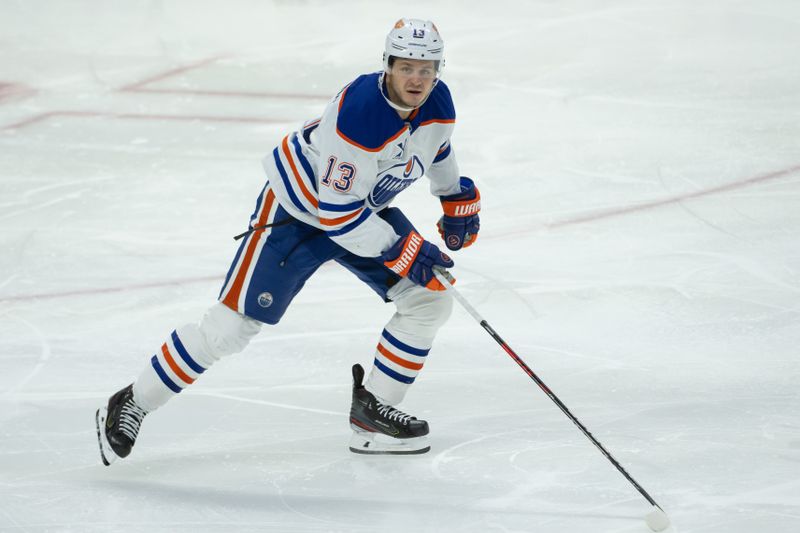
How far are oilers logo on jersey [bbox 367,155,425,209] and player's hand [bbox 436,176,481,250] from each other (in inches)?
8.9

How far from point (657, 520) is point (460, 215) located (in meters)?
1.01

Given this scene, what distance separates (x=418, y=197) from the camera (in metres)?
4.81

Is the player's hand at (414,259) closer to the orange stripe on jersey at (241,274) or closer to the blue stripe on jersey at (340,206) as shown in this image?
the blue stripe on jersey at (340,206)

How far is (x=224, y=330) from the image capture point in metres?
2.76

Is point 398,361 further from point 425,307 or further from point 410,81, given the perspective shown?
point 410,81

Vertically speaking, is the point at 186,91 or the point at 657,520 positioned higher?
the point at 657,520

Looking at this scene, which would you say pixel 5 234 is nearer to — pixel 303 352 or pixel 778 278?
pixel 303 352

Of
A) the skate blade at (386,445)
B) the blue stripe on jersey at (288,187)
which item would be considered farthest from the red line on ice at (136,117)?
the skate blade at (386,445)

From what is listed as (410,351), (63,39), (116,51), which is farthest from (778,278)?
(63,39)

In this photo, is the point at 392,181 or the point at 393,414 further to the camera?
the point at 393,414

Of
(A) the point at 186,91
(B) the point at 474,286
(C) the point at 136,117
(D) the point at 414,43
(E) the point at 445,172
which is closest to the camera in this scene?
(D) the point at 414,43

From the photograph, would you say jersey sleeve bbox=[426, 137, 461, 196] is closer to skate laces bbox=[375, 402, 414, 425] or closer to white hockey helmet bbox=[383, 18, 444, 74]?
white hockey helmet bbox=[383, 18, 444, 74]

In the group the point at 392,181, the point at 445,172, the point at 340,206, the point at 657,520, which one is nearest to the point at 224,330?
the point at 340,206

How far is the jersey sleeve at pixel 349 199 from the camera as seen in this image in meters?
2.56
